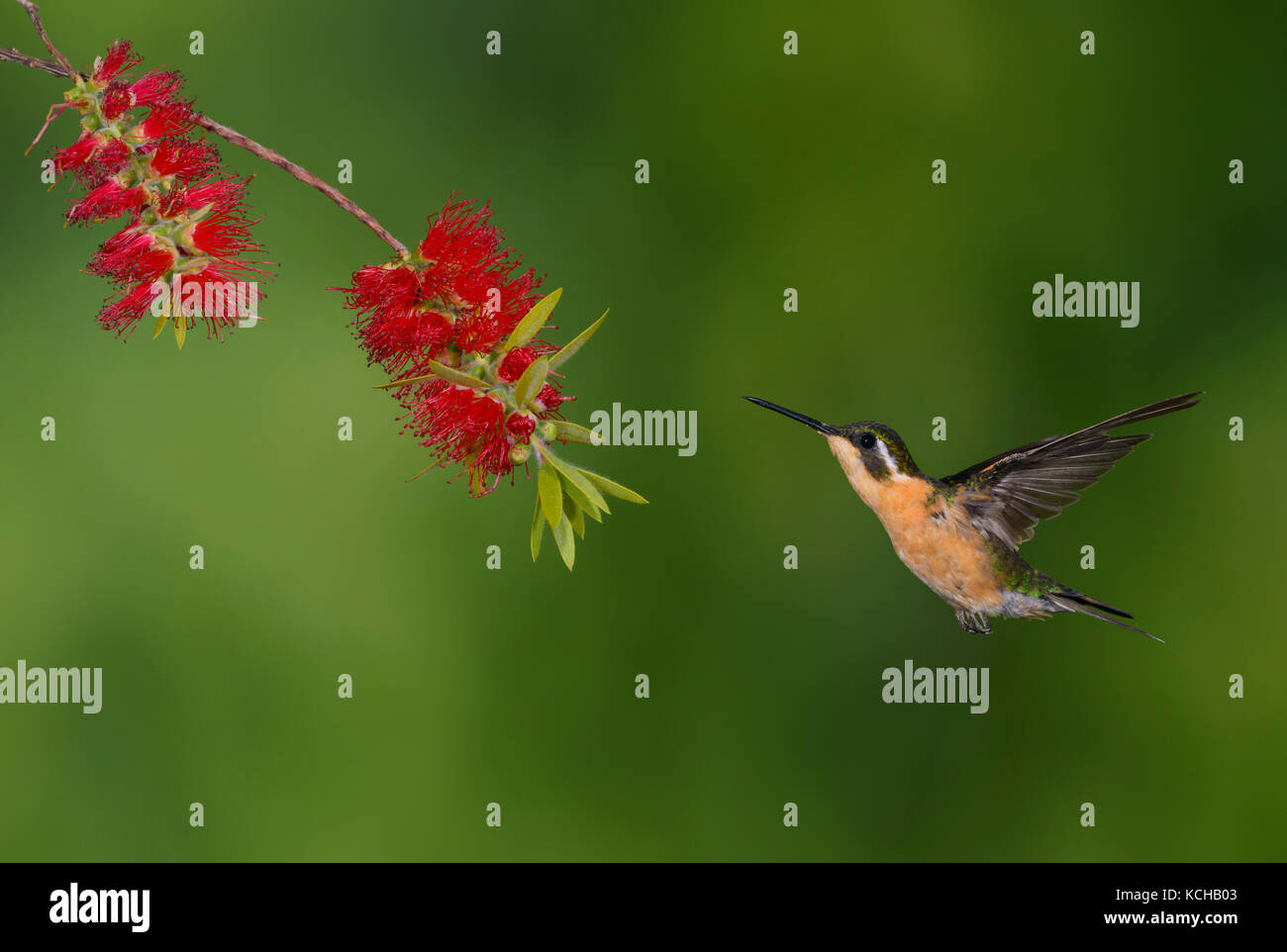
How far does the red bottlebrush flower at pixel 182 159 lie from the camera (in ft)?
3.26

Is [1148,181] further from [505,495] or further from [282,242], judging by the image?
[282,242]

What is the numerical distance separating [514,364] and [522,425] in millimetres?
70

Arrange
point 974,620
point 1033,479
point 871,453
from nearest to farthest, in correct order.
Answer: point 871,453, point 1033,479, point 974,620

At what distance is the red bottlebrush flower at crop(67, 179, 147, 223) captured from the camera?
989 mm

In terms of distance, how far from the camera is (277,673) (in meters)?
2.33

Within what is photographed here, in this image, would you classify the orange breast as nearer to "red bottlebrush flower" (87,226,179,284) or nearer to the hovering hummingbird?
the hovering hummingbird

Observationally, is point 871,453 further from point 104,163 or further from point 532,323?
point 104,163

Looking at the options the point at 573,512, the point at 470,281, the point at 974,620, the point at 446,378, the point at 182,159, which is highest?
the point at 182,159

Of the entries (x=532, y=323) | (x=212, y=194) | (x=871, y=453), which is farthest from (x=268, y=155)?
(x=871, y=453)

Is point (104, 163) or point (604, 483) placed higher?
point (104, 163)

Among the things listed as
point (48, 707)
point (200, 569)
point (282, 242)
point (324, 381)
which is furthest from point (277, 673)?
point (282, 242)

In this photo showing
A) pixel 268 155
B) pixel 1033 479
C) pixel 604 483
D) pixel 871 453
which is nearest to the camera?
pixel 268 155

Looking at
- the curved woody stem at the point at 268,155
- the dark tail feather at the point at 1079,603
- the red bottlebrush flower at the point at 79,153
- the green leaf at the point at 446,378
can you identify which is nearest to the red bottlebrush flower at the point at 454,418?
the green leaf at the point at 446,378

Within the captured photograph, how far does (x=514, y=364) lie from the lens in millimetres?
1020
